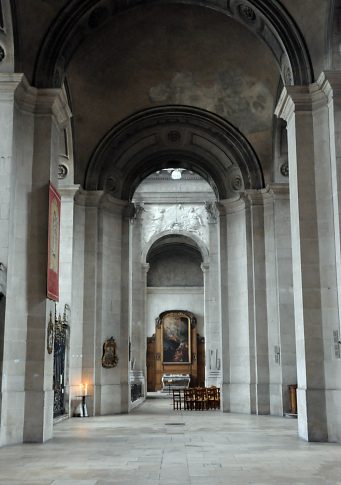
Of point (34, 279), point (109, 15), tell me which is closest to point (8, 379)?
point (34, 279)

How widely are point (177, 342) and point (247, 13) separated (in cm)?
3152

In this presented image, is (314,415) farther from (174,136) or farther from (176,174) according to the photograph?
(176,174)

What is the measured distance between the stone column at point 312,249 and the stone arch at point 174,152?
850 centimetres

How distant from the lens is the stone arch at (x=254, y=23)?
1611 cm

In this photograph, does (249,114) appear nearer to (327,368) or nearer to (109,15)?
(109,15)

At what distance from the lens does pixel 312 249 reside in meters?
15.1

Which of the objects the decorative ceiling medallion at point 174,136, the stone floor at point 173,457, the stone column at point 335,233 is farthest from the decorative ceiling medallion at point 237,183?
the stone floor at point 173,457

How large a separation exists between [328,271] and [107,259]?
11.4 metres

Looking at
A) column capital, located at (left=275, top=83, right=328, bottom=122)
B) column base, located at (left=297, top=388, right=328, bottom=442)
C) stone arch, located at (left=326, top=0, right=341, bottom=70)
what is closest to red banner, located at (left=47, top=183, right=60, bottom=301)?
column capital, located at (left=275, top=83, right=328, bottom=122)

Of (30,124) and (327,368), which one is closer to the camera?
(327,368)

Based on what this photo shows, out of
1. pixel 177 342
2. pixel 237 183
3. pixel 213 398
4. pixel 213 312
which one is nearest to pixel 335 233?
pixel 237 183

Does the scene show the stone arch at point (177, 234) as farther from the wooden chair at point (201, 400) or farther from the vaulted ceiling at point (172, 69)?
the vaulted ceiling at point (172, 69)

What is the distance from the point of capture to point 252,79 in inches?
896

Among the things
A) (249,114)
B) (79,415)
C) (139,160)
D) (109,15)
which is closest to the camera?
(109,15)
